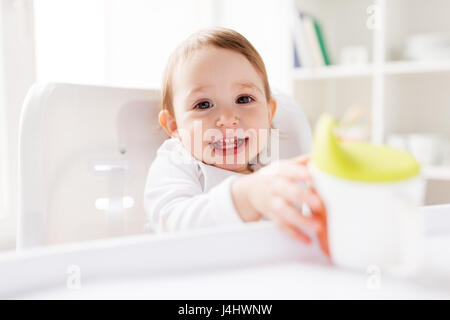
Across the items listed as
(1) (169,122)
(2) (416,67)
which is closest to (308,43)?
(2) (416,67)

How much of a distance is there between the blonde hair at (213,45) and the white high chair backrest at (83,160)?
3.8 inches

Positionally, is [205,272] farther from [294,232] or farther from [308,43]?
[308,43]

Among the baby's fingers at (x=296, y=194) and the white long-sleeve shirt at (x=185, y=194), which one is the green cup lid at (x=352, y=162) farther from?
the white long-sleeve shirt at (x=185, y=194)

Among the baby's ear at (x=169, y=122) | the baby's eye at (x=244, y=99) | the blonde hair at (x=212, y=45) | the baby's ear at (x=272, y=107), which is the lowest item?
the baby's ear at (x=169, y=122)

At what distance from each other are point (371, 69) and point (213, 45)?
1181mm

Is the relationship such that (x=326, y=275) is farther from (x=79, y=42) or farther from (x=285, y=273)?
(x=79, y=42)

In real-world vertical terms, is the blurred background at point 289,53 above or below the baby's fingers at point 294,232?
above

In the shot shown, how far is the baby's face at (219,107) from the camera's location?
1.87 feet

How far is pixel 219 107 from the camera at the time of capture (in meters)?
0.57

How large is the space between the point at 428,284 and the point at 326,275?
0.21 feet

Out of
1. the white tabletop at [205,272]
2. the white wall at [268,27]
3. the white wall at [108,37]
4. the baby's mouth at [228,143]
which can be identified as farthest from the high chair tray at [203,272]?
the white wall at [268,27]
